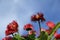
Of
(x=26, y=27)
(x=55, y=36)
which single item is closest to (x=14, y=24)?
(x=26, y=27)

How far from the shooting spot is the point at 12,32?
190cm

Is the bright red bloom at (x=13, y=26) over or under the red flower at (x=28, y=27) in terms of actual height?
under

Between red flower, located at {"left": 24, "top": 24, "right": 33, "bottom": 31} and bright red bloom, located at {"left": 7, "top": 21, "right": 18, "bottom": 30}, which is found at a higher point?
red flower, located at {"left": 24, "top": 24, "right": 33, "bottom": 31}

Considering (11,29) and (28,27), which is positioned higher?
(28,27)

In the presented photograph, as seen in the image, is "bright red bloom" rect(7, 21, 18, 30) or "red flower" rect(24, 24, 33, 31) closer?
"bright red bloom" rect(7, 21, 18, 30)

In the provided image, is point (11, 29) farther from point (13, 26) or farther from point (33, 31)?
point (33, 31)

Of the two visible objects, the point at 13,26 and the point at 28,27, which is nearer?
the point at 13,26

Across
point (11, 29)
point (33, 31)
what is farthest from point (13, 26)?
point (33, 31)

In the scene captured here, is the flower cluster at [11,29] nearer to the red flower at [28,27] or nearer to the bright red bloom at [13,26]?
the bright red bloom at [13,26]

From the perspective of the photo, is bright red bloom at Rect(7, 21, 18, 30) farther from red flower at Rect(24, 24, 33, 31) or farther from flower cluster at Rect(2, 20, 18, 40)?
red flower at Rect(24, 24, 33, 31)

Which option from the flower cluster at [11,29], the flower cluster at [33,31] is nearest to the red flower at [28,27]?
the flower cluster at [33,31]

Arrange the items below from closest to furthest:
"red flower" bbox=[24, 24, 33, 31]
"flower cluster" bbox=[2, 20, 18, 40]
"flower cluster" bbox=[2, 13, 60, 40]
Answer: "flower cluster" bbox=[2, 13, 60, 40] → "flower cluster" bbox=[2, 20, 18, 40] → "red flower" bbox=[24, 24, 33, 31]

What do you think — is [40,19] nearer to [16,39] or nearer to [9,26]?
[9,26]

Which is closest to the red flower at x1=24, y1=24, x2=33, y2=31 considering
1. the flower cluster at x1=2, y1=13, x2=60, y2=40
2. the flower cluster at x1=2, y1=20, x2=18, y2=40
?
the flower cluster at x1=2, y1=13, x2=60, y2=40
